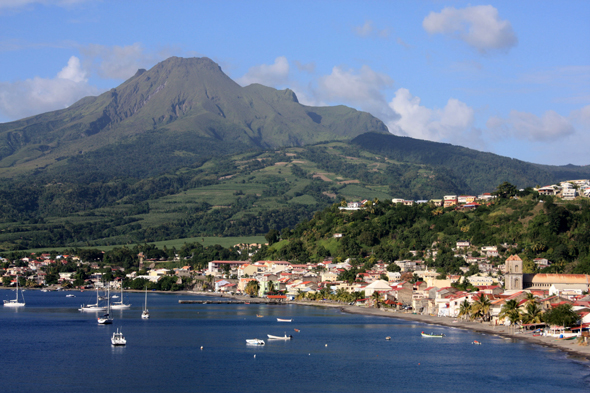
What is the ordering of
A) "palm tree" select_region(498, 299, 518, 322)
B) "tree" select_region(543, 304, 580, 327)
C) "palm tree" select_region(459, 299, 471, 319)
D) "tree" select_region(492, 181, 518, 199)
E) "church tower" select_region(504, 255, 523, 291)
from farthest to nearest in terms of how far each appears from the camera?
"tree" select_region(492, 181, 518, 199)
"church tower" select_region(504, 255, 523, 291)
"palm tree" select_region(459, 299, 471, 319)
"palm tree" select_region(498, 299, 518, 322)
"tree" select_region(543, 304, 580, 327)

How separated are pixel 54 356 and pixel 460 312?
5071cm

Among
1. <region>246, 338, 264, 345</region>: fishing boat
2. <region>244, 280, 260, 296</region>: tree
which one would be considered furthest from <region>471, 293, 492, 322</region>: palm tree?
<region>244, 280, 260, 296</region>: tree

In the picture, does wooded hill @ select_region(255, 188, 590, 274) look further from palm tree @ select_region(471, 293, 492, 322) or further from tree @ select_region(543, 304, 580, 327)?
tree @ select_region(543, 304, 580, 327)

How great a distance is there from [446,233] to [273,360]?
82.1 m

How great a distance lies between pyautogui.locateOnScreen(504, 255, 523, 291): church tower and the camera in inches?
3957

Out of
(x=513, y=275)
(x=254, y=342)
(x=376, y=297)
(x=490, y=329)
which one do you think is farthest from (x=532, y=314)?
(x=376, y=297)

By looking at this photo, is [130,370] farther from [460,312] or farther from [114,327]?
[460,312]

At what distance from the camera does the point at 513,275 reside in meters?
101

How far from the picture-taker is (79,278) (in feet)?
595

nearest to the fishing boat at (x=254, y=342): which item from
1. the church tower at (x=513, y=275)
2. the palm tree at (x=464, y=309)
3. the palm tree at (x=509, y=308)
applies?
the palm tree at (x=509, y=308)

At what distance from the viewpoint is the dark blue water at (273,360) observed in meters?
55.8

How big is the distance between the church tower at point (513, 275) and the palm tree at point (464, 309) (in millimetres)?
8949

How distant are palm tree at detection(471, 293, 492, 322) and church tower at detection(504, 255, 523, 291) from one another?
9.81 meters

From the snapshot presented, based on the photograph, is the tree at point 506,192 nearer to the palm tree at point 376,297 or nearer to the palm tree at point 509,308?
the palm tree at point 376,297
